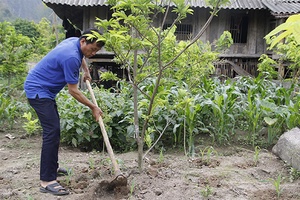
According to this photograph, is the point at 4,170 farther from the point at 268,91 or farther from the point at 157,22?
the point at 157,22

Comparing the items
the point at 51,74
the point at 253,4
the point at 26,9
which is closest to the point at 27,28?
the point at 253,4

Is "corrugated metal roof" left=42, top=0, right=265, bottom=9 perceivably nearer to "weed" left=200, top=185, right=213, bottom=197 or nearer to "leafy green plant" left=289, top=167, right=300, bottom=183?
"leafy green plant" left=289, top=167, right=300, bottom=183

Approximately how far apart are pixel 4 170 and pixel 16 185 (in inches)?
19.5

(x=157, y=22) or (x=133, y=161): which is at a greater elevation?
(x=157, y=22)

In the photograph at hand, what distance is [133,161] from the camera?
374 centimetres

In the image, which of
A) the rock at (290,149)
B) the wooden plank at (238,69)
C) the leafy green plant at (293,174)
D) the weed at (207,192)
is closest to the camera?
the weed at (207,192)

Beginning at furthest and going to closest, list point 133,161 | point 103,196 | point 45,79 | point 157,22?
point 157,22 → point 133,161 → point 45,79 → point 103,196

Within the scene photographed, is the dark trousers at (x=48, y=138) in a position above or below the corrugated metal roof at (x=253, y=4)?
below

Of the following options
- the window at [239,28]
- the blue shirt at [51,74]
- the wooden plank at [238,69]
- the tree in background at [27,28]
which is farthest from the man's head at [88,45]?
the tree in background at [27,28]

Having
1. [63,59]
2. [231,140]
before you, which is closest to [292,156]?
[231,140]

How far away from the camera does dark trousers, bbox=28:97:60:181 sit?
2.97 meters

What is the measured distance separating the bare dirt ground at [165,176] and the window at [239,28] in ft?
29.7

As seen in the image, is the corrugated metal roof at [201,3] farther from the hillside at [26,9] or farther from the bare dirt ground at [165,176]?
the hillside at [26,9]

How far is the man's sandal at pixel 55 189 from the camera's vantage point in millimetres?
2869
